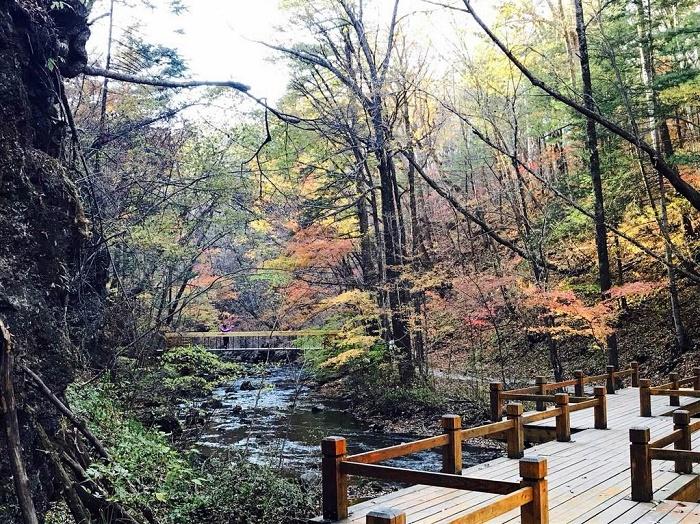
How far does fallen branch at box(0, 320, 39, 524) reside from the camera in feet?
14.5

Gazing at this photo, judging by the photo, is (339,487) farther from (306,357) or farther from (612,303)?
(306,357)

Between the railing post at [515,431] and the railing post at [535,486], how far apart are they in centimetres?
355

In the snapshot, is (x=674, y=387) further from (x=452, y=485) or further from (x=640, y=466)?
(x=452, y=485)

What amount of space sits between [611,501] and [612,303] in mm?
10764

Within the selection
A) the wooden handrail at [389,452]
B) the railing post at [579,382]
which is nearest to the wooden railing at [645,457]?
the wooden handrail at [389,452]

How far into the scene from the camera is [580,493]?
6.20 meters

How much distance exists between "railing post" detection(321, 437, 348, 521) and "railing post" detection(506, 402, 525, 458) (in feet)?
10.4

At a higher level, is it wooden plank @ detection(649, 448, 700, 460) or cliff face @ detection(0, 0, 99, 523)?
cliff face @ detection(0, 0, 99, 523)

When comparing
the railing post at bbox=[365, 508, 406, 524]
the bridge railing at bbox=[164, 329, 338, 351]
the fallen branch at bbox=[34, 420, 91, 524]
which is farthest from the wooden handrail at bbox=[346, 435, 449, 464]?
the bridge railing at bbox=[164, 329, 338, 351]

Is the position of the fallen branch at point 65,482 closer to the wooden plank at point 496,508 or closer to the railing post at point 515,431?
the wooden plank at point 496,508

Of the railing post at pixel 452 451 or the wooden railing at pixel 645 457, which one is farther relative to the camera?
the railing post at pixel 452 451

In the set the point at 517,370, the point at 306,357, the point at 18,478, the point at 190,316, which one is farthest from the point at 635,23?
the point at 18,478

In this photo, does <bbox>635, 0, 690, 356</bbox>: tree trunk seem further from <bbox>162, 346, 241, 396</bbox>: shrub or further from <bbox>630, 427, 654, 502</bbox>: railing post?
<bbox>162, 346, 241, 396</bbox>: shrub

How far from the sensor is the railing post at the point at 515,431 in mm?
7738
